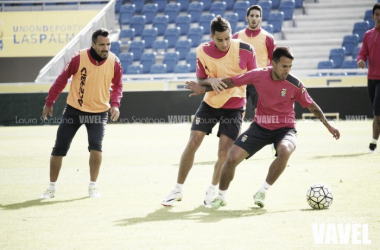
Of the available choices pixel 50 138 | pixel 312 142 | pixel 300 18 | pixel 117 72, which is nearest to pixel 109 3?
pixel 300 18

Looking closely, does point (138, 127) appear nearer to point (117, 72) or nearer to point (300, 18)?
point (300, 18)

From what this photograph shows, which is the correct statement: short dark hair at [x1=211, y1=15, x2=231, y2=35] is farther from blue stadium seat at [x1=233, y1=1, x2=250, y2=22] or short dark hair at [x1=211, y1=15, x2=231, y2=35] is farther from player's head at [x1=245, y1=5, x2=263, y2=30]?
blue stadium seat at [x1=233, y1=1, x2=250, y2=22]

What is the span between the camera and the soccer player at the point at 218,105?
768 cm

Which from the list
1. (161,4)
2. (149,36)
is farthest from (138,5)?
(149,36)

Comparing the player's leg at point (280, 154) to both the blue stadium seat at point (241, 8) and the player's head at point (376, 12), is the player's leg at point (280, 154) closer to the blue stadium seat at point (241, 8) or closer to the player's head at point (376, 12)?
the player's head at point (376, 12)

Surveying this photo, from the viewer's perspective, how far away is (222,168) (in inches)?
290

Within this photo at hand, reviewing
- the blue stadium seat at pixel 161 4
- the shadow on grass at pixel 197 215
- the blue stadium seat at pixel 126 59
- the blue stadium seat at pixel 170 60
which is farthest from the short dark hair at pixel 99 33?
the blue stadium seat at pixel 161 4

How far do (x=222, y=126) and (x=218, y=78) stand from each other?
64cm

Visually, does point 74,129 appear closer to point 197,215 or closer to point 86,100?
point 86,100

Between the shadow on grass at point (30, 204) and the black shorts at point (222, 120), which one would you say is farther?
the black shorts at point (222, 120)

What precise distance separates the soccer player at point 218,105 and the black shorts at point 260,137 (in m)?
0.39

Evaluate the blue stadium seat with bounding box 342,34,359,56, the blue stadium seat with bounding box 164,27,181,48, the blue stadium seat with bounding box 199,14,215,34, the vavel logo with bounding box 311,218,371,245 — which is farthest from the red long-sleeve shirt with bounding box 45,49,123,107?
the blue stadium seat with bounding box 199,14,215,34

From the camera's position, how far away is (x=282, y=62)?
7199 millimetres

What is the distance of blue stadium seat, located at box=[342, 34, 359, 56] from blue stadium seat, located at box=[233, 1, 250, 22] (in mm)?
4826
